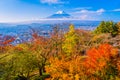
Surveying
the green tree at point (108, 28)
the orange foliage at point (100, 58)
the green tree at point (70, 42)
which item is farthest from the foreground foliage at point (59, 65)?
the green tree at point (108, 28)

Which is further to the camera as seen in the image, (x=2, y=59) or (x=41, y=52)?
(x=41, y=52)

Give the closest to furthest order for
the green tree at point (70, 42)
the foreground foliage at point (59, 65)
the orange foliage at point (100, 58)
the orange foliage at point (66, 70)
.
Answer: the orange foliage at point (66, 70), the foreground foliage at point (59, 65), the orange foliage at point (100, 58), the green tree at point (70, 42)

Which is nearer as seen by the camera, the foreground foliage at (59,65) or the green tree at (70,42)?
the foreground foliage at (59,65)

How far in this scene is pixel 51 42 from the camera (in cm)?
7994

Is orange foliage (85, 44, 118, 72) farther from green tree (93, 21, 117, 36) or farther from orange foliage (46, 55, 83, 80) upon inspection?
green tree (93, 21, 117, 36)

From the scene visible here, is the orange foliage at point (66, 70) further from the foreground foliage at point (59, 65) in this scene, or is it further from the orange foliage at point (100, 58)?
the orange foliage at point (100, 58)

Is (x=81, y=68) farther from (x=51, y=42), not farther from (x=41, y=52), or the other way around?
(x=51, y=42)

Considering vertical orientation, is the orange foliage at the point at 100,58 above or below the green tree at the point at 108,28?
below

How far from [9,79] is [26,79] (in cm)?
704

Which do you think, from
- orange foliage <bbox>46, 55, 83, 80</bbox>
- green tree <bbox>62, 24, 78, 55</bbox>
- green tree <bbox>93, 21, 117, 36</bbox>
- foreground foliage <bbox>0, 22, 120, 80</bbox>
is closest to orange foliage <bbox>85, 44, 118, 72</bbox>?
foreground foliage <bbox>0, 22, 120, 80</bbox>

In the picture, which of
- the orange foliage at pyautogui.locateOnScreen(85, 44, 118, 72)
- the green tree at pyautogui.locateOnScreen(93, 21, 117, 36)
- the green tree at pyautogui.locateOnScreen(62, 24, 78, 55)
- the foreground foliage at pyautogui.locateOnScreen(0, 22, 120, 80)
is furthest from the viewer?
the green tree at pyautogui.locateOnScreen(93, 21, 117, 36)

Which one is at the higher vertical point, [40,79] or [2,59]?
[2,59]

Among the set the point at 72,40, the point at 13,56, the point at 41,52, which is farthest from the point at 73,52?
the point at 13,56

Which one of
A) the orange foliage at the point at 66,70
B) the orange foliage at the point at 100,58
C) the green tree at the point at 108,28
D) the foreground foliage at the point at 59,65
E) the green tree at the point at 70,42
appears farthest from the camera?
the green tree at the point at 108,28
